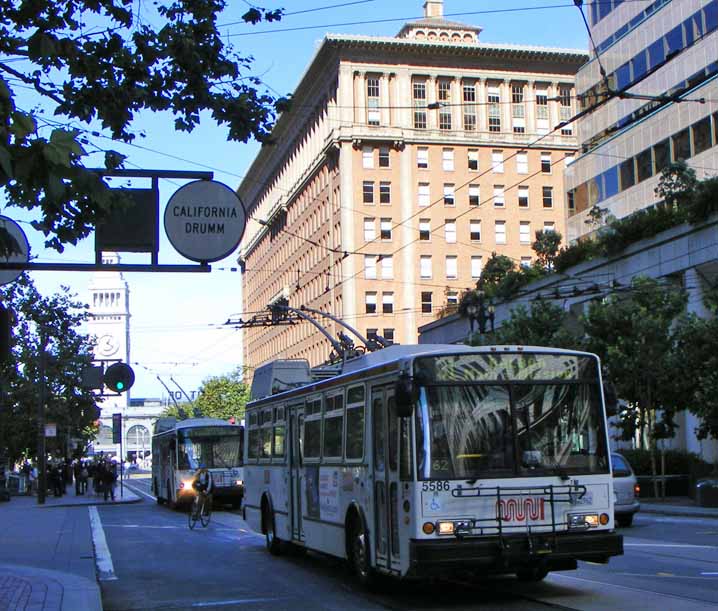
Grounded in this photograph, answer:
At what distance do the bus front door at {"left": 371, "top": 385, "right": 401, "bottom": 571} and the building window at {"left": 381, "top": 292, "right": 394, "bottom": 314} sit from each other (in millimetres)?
76011

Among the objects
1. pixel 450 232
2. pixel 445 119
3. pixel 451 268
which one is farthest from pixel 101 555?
pixel 445 119

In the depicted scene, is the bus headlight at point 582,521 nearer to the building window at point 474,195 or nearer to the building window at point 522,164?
the building window at point 474,195

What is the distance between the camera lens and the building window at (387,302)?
89.4 metres

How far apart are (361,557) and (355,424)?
1603 millimetres

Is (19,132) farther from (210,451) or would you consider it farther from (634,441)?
(634,441)

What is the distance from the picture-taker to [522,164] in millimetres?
94438

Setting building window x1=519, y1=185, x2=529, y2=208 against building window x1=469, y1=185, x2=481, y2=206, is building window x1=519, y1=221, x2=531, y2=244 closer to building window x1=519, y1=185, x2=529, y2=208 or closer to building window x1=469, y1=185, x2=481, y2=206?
building window x1=519, y1=185, x2=529, y2=208

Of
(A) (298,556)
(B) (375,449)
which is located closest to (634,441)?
(A) (298,556)

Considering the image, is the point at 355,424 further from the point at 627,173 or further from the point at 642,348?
the point at 627,173

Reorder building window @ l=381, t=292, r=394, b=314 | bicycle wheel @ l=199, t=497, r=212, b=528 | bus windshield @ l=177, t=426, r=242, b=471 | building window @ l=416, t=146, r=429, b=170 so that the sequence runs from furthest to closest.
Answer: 1. building window @ l=416, t=146, r=429, b=170
2. building window @ l=381, t=292, r=394, b=314
3. bus windshield @ l=177, t=426, r=242, b=471
4. bicycle wheel @ l=199, t=497, r=212, b=528

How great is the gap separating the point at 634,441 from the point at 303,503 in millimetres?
33232

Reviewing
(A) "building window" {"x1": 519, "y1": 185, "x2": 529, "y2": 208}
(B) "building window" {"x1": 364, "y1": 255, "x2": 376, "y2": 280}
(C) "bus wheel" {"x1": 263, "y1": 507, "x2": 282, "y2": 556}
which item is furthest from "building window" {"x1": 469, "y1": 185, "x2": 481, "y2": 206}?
(C) "bus wheel" {"x1": 263, "y1": 507, "x2": 282, "y2": 556}

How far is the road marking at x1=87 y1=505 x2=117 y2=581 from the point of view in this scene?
1661 centimetres

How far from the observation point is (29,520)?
31.6m
